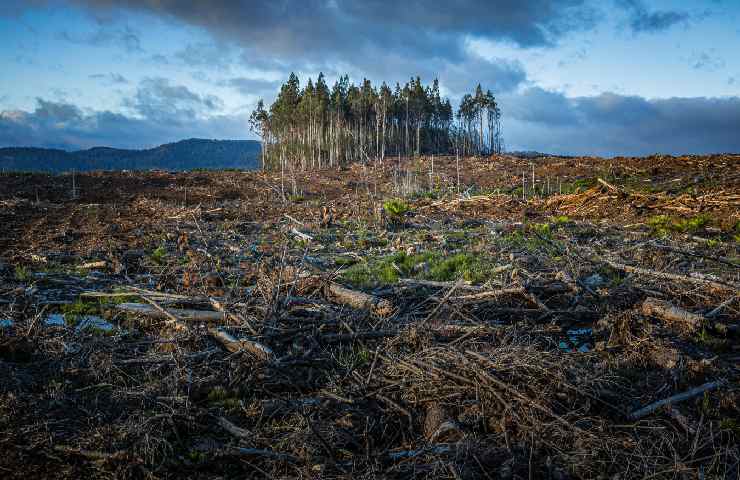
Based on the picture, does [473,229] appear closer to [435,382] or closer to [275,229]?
[275,229]

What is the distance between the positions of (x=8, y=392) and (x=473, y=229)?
9.82 metres

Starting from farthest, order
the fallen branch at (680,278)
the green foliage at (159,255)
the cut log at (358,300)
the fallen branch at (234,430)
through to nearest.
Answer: the green foliage at (159,255) < the fallen branch at (680,278) < the cut log at (358,300) < the fallen branch at (234,430)

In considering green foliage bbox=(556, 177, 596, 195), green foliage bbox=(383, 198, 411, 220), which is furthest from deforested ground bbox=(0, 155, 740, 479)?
green foliage bbox=(556, 177, 596, 195)

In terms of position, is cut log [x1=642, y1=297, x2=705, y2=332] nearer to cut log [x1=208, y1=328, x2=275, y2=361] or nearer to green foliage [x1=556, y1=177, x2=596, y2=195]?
cut log [x1=208, y1=328, x2=275, y2=361]

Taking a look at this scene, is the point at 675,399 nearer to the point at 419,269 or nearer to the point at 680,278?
the point at 680,278

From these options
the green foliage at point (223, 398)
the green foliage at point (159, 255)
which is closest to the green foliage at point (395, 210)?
the green foliage at point (159, 255)

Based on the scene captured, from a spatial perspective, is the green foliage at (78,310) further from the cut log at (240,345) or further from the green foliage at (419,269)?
the green foliage at (419,269)

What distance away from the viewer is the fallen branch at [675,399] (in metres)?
3.20

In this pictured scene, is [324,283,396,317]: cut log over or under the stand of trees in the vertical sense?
A: under

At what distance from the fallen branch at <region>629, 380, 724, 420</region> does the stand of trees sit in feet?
170

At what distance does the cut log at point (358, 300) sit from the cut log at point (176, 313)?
139cm

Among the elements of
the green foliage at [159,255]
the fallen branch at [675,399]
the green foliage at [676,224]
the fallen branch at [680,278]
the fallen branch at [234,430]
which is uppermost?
the green foliage at [676,224]

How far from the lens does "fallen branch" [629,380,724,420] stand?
10.5 feet

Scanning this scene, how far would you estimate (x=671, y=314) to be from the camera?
186 inches
